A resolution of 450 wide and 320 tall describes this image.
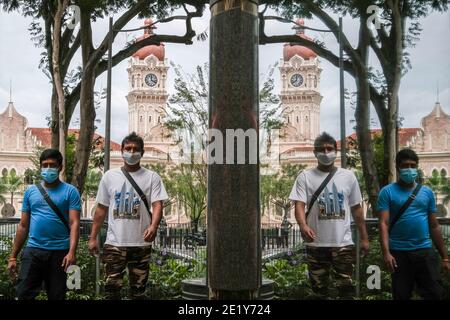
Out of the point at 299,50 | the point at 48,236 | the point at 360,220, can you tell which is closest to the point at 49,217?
the point at 48,236

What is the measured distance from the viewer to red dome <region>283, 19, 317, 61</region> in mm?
5750

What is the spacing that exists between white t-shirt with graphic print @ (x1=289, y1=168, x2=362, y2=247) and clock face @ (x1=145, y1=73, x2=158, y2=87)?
250 cm

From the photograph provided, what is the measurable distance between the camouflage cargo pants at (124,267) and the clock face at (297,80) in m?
2.81

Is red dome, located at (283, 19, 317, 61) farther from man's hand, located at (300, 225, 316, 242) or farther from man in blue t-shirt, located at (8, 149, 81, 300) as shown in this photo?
man in blue t-shirt, located at (8, 149, 81, 300)

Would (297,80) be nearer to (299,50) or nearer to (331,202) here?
(299,50)

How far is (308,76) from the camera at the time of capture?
5953mm

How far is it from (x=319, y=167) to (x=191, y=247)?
2204 mm

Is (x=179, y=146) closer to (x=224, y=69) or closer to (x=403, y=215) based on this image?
(x=224, y=69)

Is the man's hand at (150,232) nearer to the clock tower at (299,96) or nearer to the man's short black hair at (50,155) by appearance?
the man's short black hair at (50,155)

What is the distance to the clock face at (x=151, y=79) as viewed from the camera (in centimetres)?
614

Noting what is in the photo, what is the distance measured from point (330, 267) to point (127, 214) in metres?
1.81

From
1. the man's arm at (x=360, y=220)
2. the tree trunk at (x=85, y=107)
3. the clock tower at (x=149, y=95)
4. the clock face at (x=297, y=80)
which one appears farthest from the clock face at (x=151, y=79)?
the man's arm at (x=360, y=220)

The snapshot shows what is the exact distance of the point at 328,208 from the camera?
14.5 ft
